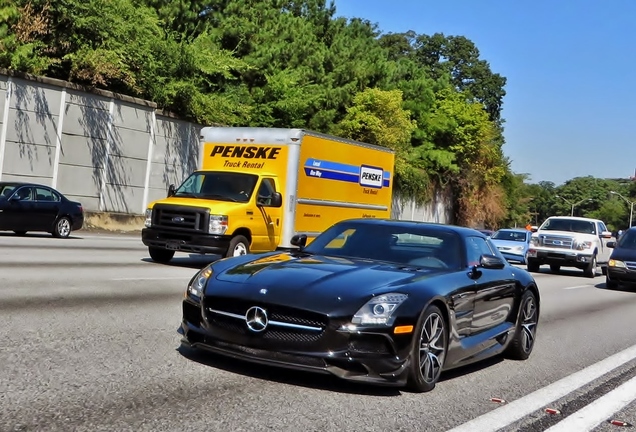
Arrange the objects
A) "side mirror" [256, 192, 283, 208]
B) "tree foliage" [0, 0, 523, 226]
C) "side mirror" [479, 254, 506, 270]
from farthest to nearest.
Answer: "tree foliage" [0, 0, 523, 226], "side mirror" [256, 192, 283, 208], "side mirror" [479, 254, 506, 270]

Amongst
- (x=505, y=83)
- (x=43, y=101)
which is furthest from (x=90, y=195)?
(x=505, y=83)

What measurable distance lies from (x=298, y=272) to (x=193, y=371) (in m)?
1.13

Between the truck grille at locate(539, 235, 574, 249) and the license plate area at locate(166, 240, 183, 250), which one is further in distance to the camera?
the truck grille at locate(539, 235, 574, 249)

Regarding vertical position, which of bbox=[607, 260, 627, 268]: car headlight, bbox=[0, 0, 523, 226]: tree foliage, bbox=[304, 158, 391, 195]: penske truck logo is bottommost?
bbox=[607, 260, 627, 268]: car headlight

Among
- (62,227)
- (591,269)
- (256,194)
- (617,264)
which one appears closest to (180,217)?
(256,194)

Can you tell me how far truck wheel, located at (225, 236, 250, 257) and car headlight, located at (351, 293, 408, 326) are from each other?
9936 millimetres

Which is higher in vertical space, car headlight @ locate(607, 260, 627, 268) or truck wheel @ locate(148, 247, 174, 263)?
car headlight @ locate(607, 260, 627, 268)

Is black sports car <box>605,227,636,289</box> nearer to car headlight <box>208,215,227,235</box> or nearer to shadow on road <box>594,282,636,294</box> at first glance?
shadow on road <box>594,282,636,294</box>

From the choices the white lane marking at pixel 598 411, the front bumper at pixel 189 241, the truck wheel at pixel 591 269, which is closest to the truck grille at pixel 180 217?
the front bumper at pixel 189 241

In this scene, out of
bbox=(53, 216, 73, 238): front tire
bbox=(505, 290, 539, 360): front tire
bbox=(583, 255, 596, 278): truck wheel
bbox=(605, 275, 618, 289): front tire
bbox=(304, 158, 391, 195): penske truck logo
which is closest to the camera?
bbox=(505, 290, 539, 360): front tire

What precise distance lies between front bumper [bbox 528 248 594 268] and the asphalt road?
1594 cm

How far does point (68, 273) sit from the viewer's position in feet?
43.9

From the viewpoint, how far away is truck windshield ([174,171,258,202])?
1714 cm

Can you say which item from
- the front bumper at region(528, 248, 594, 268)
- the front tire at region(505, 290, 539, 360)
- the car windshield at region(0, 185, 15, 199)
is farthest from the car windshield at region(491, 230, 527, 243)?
the front tire at region(505, 290, 539, 360)
